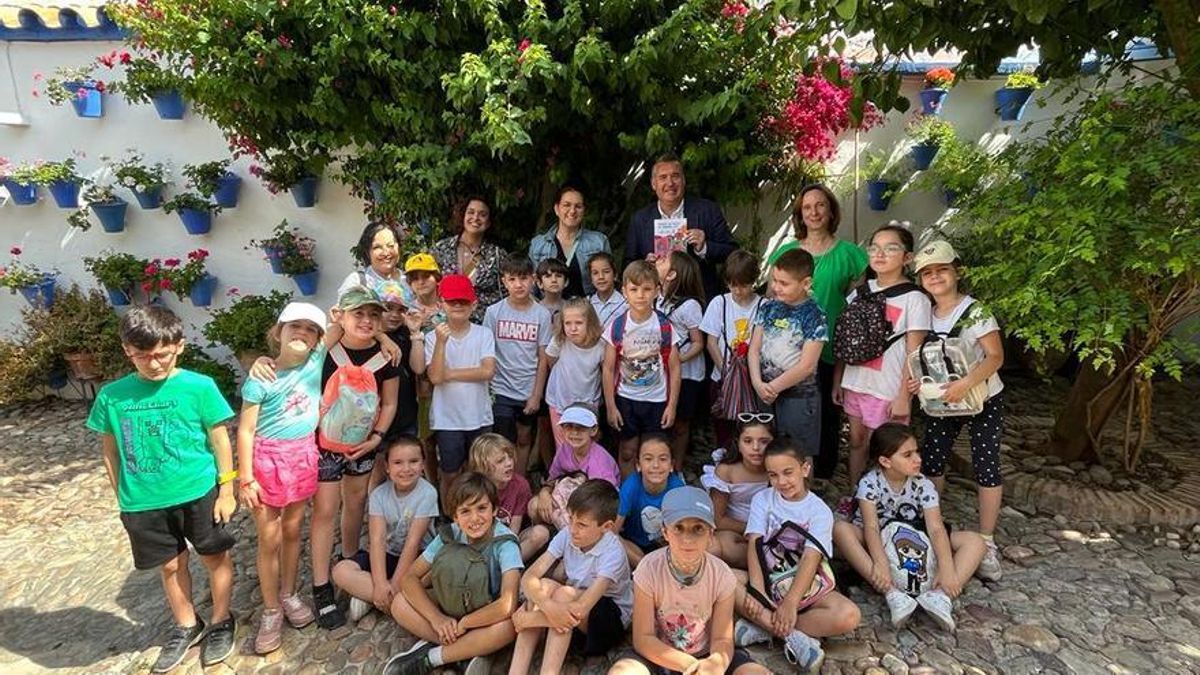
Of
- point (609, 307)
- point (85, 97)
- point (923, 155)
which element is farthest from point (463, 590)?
point (85, 97)

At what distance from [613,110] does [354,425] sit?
279 cm

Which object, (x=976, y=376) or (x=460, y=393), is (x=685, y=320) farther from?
(x=976, y=376)

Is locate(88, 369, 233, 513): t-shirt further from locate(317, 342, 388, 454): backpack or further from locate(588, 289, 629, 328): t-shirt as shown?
locate(588, 289, 629, 328): t-shirt

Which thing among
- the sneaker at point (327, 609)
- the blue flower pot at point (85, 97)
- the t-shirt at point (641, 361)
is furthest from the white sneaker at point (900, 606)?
the blue flower pot at point (85, 97)

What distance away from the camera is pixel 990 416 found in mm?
3432

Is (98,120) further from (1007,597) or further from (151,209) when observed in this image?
(1007,597)

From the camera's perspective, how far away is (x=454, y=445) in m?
3.79

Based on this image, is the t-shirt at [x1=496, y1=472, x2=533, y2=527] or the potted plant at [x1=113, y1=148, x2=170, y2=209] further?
the potted plant at [x1=113, y1=148, x2=170, y2=209]

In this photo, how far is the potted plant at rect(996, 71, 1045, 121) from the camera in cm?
530

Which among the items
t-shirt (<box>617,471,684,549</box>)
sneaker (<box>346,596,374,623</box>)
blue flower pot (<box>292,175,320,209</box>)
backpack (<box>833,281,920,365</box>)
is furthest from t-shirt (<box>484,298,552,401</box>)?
blue flower pot (<box>292,175,320,209</box>)

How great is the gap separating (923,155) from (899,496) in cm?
352

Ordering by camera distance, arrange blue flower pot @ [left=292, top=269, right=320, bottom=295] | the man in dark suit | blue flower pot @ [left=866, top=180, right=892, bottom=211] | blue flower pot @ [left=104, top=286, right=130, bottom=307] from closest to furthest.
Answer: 1. the man in dark suit
2. blue flower pot @ [left=866, top=180, right=892, bottom=211]
3. blue flower pot @ [left=292, top=269, right=320, bottom=295]
4. blue flower pot @ [left=104, top=286, right=130, bottom=307]

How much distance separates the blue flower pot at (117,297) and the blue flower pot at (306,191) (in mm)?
2084

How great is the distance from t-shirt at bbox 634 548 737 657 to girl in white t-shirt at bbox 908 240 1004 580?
152cm
